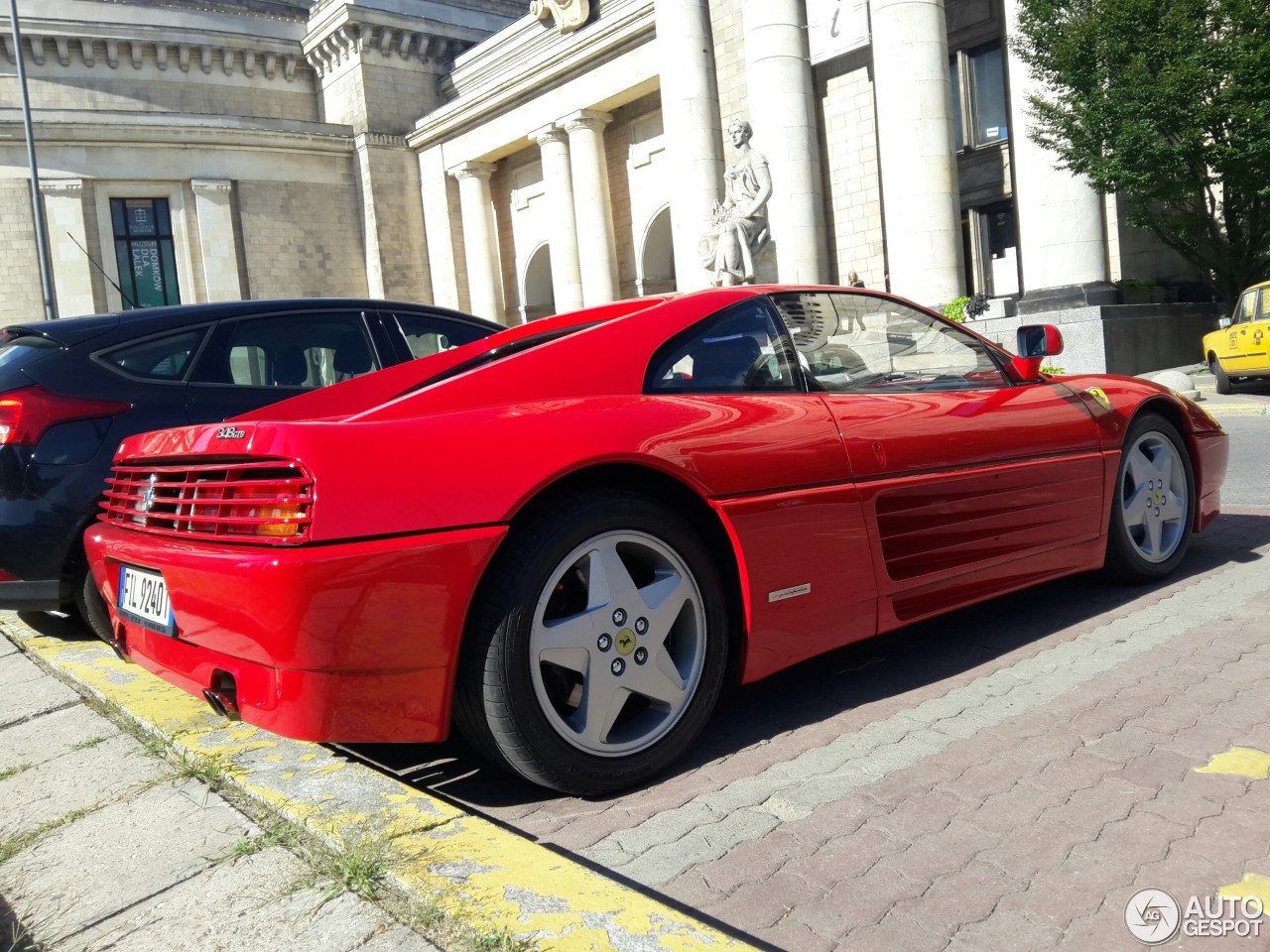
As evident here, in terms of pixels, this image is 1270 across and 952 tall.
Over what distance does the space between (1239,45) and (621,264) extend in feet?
60.7

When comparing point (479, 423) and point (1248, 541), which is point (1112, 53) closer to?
point (1248, 541)

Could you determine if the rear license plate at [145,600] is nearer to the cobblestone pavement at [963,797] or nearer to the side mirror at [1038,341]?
the cobblestone pavement at [963,797]

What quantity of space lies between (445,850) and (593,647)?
24.5 inches

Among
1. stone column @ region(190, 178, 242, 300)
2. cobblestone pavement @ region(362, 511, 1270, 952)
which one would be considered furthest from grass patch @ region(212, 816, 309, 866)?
stone column @ region(190, 178, 242, 300)

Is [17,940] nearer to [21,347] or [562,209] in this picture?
[21,347]

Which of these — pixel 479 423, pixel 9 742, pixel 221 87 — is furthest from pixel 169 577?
pixel 221 87

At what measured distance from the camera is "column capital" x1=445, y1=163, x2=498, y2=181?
33.1 meters

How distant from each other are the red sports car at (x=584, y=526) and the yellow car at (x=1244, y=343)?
1080cm

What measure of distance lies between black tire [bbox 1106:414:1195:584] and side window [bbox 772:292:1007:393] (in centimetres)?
79

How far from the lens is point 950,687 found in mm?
3312

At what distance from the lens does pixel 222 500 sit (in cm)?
244

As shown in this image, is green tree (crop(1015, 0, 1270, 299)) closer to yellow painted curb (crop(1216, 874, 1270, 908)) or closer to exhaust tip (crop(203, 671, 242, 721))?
yellow painted curb (crop(1216, 874, 1270, 908))

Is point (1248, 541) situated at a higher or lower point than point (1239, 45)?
lower

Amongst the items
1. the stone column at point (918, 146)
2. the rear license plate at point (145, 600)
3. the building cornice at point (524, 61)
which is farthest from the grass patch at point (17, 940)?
the building cornice at point (524, 61)
